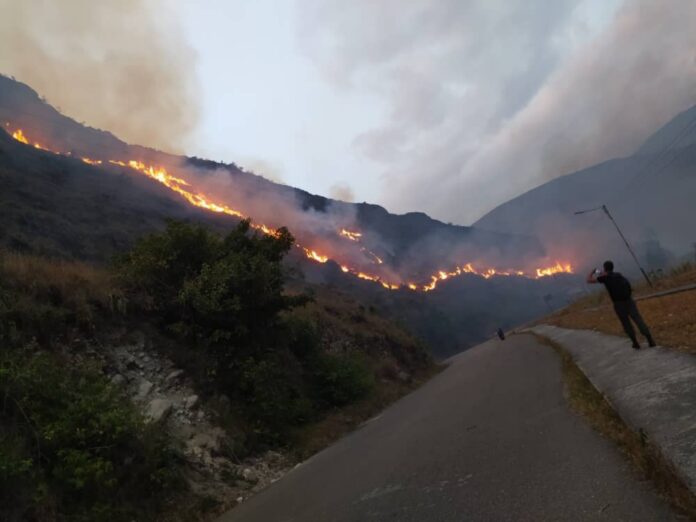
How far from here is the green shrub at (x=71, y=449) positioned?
6117 mm

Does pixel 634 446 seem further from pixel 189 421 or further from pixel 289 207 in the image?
pixel 289 207

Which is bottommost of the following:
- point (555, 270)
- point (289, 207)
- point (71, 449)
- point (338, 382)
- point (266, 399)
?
point (338, 382)

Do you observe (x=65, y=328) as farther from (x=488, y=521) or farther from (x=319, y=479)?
(x=488, y=521)

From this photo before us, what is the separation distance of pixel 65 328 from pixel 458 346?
89.7 metres

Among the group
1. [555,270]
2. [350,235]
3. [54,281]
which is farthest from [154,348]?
[555,270]

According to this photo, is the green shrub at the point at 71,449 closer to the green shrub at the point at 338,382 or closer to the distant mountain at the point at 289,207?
the green shrub at the point at 338,382

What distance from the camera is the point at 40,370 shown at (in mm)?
7551

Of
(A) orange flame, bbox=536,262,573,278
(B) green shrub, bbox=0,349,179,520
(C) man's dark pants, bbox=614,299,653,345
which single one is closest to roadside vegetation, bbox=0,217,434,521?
(B) green shrub, bbox=0,349,179,520

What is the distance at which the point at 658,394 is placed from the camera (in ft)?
17.8

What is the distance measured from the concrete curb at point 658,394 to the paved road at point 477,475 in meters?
0.40

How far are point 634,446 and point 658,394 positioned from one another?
4.32 feet

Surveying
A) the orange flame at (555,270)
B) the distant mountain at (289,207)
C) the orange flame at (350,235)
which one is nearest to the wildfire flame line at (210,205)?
the orange flame at (350,235)

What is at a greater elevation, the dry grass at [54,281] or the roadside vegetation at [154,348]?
the dry grass at [54,281]

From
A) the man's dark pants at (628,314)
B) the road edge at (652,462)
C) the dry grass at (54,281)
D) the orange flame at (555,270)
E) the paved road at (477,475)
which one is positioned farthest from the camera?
the orange flame at (555,270)
